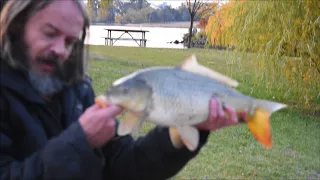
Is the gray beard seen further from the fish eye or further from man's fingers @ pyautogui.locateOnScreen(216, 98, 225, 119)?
man's fingers @ pyautogui.locateOnScreen(216, 98, 225, 119)

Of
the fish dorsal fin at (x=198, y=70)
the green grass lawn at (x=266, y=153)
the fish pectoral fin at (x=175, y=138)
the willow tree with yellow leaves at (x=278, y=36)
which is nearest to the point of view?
the fish dorsal fin at (x=198, y=70)

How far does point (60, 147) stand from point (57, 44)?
1.03 ft

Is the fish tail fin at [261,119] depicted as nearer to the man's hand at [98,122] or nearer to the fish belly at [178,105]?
the fish belly at [178,105]

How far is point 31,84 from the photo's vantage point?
1.44 meters

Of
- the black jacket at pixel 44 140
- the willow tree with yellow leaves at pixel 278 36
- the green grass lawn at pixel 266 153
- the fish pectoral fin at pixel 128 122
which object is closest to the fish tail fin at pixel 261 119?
the black jacket at pixel 44 140

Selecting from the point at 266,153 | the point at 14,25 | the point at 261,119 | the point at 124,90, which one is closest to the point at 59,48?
the point at 14,25

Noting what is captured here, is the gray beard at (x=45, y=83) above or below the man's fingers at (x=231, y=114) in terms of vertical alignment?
above

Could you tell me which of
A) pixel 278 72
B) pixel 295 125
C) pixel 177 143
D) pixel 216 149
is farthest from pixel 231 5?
pixel 177 143

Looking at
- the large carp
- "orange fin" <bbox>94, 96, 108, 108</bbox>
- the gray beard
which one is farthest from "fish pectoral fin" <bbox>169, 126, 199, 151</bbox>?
the gray beard

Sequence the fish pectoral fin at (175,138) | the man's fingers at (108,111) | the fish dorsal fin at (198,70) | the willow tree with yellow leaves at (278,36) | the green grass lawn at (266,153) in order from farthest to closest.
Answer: the willow tree with yellow leaves at (278,36) < the green grass lawn at (266,153) < the fish pectoral fin at (175,138) < the fish dorsal fin at (198,70) < the man's fingers at (108,111)

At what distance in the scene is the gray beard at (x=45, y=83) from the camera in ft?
4.73

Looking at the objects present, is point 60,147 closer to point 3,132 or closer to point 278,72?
point 3,132

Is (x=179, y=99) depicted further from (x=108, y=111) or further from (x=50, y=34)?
(x=50, y=34)

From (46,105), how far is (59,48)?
0.19 meters
